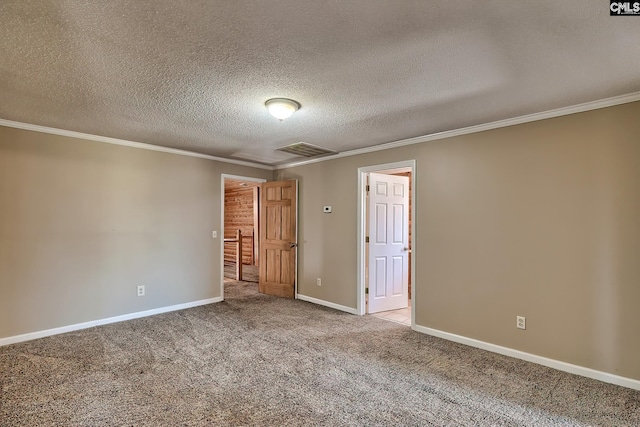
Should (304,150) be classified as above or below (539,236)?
above

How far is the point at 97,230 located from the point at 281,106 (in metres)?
2.95

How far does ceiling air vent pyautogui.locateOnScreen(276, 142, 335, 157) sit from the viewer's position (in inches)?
167

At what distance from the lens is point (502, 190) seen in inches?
127

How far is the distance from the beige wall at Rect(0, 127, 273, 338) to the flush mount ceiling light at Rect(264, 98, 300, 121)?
2530 millimetres

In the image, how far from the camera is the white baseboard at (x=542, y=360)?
8.39ft

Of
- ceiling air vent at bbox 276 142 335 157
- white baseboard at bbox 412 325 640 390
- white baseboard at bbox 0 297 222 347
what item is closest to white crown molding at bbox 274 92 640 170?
ceiling air vent at bbox 276 142 335 157

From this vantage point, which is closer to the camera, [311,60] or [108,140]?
[311,60]

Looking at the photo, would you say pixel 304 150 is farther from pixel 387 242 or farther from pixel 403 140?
pixel 387 242

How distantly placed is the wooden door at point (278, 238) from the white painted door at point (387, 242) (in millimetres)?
1456

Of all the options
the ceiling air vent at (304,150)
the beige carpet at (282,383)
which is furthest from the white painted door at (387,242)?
the beige carpet at (282,383)

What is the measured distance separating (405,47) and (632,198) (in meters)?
2.27

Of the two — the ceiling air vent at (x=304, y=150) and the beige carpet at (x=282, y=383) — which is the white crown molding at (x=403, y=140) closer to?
the ceiling air vent at (x=304, y=150)

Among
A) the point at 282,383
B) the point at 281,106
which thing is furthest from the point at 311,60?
the point at 282,383

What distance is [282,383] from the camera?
254cm
